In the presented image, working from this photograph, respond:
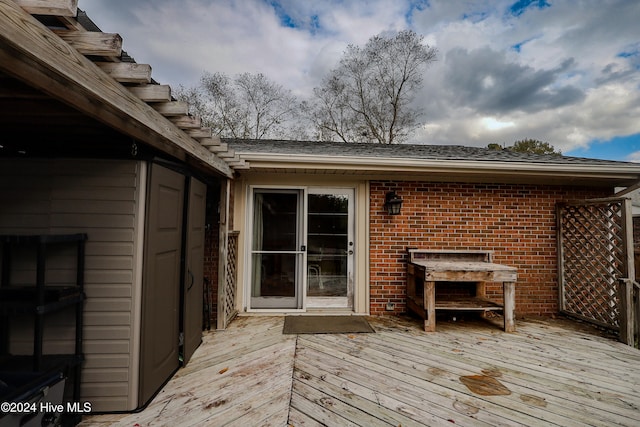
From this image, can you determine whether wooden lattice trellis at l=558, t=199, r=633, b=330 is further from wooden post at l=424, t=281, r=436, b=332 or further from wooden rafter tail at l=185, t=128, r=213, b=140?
wooden rafter tail at l=185, t=128, r=213, b=140

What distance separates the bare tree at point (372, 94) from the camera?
1139 cm

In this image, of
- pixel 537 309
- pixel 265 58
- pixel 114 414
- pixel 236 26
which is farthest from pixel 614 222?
pixel 265 58

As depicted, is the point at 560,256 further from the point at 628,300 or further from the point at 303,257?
the point at 303,257

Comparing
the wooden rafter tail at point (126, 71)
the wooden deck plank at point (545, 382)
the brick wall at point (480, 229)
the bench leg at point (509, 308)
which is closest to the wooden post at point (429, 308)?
the wooden deck plank at point (545, 382)

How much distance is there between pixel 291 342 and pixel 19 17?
3.12 m

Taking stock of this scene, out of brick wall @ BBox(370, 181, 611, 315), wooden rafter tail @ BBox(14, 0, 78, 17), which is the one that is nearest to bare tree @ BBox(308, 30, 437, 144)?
brick wall @ BBox(370, 181, 611, 315)

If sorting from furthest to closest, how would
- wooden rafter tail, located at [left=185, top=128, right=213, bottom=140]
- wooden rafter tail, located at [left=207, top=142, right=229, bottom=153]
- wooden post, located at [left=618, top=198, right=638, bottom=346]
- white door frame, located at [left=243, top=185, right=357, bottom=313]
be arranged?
white door frame, located at [left=243, top=185, right=357, bottom=313], wooden post, located at [left=618, top=198, right=638, bottom=346], wooden rafter tail, located at [left=207, top=142, right=229, bottom=153], wooden rafter tail, located at [left=185, top=128, right=213, bottom=140]

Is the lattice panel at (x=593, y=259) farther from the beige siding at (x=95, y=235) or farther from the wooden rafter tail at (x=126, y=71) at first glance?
the beige siding at (x=95, y=235)

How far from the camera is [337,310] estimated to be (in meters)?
4.23

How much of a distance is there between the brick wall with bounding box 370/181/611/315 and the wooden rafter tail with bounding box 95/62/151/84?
3.38 metres

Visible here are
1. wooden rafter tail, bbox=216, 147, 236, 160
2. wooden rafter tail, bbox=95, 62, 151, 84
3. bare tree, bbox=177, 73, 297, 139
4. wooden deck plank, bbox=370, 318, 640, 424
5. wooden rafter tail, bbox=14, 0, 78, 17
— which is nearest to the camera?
wooden rafter tail, bbox=14, 0, 78, 17

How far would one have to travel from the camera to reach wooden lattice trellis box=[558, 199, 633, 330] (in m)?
3.62

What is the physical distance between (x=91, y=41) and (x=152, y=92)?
43 centimetres

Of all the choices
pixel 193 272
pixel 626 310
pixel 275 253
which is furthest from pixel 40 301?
pixel 626 310
